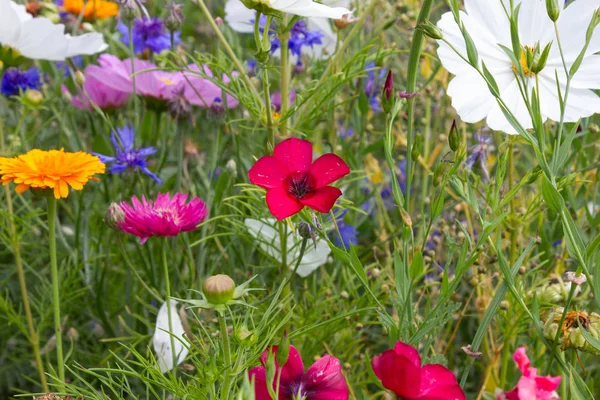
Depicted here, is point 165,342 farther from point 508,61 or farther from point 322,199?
point 508,61

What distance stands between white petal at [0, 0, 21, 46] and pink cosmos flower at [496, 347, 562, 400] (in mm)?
615

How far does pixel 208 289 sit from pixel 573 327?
0.90ft

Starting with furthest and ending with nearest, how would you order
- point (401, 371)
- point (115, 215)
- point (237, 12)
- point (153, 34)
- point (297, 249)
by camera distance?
point (153, 34)
point (237, 12)
point (297, 249)
point (115, 215)
point (401, 371)

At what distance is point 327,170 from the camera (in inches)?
20.8

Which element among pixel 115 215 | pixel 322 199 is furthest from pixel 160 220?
pixel 322 199

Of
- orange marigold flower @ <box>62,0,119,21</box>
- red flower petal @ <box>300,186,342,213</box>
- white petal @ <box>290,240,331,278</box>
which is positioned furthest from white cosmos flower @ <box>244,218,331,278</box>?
orange marigold flower @ <box>62,0,119,21</box>

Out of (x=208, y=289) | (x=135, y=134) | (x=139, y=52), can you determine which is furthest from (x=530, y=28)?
(x=139, y=52)

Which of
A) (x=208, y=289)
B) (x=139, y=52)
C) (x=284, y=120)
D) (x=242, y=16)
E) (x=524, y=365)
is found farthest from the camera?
(x=139, y=52)

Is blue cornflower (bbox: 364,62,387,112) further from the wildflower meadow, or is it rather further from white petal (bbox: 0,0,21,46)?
white petal (bbox: 0,0,21,46)

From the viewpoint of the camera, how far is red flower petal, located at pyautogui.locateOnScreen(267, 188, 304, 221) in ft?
1.61

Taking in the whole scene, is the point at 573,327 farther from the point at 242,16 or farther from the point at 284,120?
the point at 242,16

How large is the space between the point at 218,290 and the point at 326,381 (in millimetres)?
121

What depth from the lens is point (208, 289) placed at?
430 millimetres

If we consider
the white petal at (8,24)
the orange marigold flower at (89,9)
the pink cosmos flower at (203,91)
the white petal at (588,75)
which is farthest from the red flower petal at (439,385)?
the orange marigold flower at (89,9)
